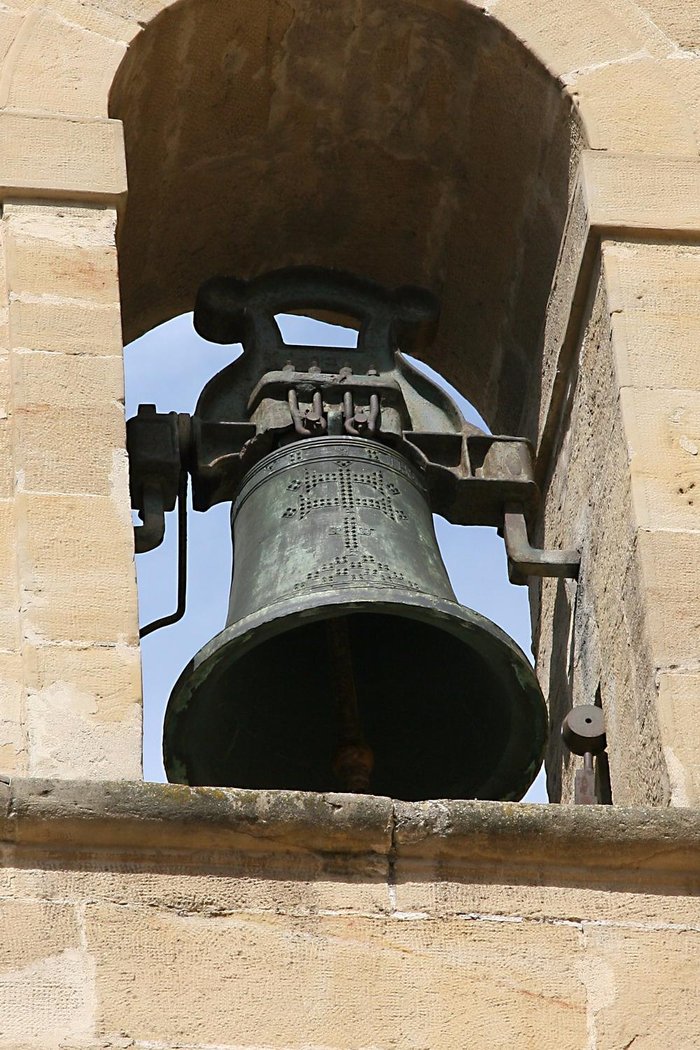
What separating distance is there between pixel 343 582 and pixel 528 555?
28.0 inches

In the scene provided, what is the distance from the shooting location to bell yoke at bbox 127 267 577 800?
5777 millimetres

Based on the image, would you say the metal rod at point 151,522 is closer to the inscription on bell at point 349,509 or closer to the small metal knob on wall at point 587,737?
the inscription on bell at point 349,509

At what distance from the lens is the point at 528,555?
20.6 feet

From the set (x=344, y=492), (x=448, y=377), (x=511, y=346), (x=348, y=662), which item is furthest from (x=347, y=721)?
(x=448, y=377)

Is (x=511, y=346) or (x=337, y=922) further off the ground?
(x=511, y=346)

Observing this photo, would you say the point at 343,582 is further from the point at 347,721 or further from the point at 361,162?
the point at 361,162

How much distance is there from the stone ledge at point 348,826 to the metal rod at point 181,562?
1.33m

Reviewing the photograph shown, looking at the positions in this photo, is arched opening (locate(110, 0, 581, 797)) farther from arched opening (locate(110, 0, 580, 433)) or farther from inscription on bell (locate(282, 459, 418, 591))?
inscription on bell (locate(282, 459, 418, 591))

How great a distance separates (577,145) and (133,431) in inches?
51.1

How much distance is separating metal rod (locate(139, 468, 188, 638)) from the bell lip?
39cm

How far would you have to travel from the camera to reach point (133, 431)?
616 cm

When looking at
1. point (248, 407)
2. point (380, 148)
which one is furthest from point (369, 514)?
point (380, 148)

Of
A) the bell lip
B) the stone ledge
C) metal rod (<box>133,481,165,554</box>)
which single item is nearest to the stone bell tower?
the stone ledge

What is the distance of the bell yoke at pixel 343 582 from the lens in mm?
5777
